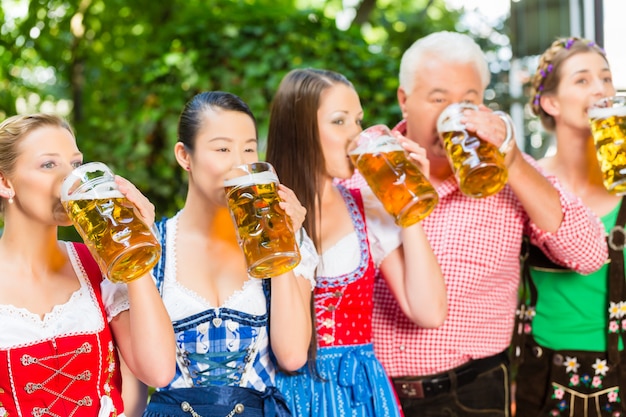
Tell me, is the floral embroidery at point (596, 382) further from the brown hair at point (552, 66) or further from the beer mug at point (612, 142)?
the brown hair at point (552, 66)

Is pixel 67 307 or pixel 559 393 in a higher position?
pixel 67 307

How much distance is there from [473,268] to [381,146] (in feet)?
1.88

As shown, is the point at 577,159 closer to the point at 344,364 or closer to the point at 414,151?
the point at 414,151

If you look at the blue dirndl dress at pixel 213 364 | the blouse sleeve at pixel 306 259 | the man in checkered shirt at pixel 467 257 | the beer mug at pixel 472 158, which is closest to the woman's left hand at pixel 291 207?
the blouse sleeve at pixel 306 259

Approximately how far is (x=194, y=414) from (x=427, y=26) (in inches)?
227

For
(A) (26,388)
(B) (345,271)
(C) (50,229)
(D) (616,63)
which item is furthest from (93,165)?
(D) (616,63)

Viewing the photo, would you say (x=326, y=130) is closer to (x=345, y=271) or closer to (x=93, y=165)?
(x=345, y=271)

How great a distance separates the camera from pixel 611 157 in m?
1.99

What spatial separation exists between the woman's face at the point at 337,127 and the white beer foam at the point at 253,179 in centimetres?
41

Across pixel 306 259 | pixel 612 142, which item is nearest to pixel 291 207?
pixel 306 259

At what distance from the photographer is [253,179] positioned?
1.56 meters

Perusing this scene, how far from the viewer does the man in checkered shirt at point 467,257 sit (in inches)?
86.2

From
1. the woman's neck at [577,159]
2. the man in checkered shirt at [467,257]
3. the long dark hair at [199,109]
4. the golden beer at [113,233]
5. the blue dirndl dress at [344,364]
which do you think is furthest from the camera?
the woman's neck at [577,159]

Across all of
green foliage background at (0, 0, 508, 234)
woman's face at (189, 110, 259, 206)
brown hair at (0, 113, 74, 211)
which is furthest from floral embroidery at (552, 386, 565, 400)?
green foliage background at (0, 0, 508, 234)
